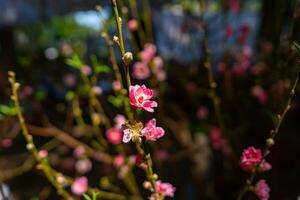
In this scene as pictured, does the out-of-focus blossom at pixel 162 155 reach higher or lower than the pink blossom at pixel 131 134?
higher

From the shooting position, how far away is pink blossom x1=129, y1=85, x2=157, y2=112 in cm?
86

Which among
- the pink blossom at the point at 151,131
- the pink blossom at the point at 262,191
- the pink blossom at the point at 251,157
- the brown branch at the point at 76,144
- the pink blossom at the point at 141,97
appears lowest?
the pink blossom at the point at 151,131

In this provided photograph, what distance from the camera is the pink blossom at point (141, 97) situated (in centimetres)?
86

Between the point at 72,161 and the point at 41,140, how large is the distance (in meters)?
1.06

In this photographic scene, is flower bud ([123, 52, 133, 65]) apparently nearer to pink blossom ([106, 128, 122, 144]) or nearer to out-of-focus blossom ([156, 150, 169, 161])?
pink blossom ([106, 128, 122, 144])

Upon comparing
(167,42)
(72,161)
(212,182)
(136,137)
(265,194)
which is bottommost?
(136,137)

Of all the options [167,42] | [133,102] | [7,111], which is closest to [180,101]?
[167,42]

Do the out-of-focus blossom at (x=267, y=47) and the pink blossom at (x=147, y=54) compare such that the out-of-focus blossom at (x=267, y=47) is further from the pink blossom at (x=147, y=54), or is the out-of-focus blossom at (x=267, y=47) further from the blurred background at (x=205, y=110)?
the pink blossom at (x=147, y=54)

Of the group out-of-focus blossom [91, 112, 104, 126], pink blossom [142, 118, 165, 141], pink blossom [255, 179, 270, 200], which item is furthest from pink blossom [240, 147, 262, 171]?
out-of-focus blossom [91, 112, 104, 126]

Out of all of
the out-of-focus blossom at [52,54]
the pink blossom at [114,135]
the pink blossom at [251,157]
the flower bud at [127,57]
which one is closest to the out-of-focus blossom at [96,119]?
the pink blossom at [114,135]

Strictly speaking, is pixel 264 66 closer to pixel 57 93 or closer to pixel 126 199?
pixel 126 199

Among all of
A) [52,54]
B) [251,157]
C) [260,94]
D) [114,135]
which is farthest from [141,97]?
[52,54]

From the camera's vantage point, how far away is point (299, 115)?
3199 mm

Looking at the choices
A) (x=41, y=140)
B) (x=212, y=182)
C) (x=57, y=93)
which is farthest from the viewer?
(x=57, y=93)
